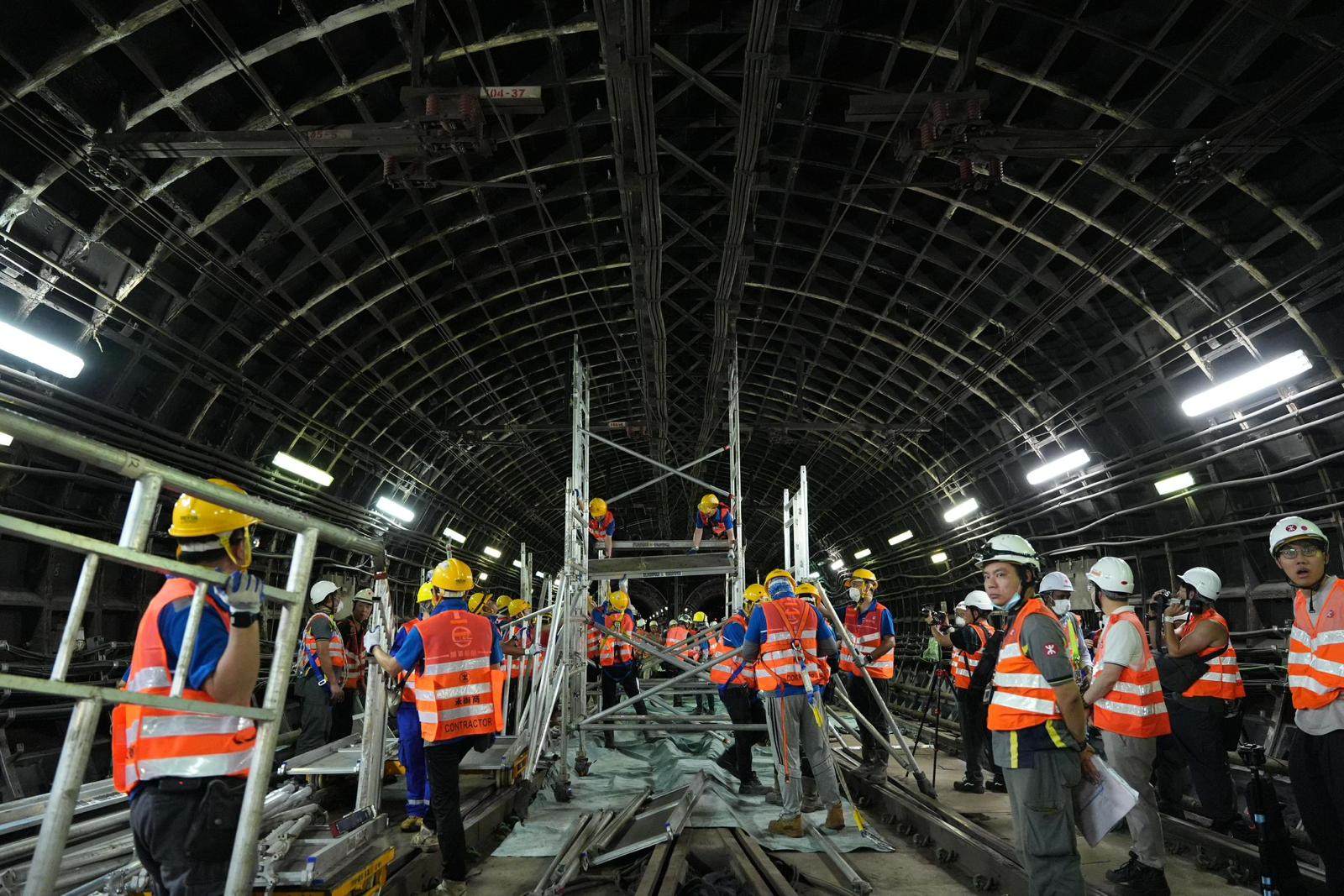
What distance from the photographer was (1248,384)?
8922mm

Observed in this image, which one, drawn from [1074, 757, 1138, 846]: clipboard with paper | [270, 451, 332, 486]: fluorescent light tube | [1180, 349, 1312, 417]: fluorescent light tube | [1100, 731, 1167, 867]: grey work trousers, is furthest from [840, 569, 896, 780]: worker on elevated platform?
[270, 451, 332, 486]: fluorescent light tube

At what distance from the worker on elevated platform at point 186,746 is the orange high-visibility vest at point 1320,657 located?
17.4 ft

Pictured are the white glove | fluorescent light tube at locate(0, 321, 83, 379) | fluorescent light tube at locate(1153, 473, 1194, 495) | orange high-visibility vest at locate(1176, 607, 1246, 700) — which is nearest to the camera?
the white glove

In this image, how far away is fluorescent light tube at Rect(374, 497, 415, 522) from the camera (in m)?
15.4

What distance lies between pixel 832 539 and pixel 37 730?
22482mm

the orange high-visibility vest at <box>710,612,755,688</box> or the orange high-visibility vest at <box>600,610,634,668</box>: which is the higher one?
the orange high-visibility vest at <box>600,610,634,668</box>

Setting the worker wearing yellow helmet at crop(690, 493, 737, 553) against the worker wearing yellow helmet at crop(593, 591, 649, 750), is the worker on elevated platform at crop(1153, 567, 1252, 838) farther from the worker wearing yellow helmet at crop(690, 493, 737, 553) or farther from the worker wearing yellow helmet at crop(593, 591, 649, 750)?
the worker wearing yellow helmet at crop(593, 591, 649, 750)

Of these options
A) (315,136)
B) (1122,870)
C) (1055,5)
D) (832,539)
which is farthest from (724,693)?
(832,539)

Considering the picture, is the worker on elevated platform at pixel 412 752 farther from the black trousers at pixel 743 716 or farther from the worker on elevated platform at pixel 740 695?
the black trousers at pixel 743 716

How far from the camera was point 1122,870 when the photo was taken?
473 centimetres

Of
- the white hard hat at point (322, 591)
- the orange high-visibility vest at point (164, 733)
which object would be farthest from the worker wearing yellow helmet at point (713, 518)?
the orange high-visibility vest at point (164, 733)

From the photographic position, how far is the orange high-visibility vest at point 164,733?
2.26 meters

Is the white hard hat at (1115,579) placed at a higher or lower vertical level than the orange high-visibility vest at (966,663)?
higher

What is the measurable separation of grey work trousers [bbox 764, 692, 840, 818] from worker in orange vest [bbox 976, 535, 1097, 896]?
2735 millimetres
